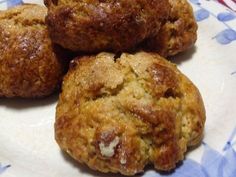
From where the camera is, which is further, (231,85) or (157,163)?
(231,85)

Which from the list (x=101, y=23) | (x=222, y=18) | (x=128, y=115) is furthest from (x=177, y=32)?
(x=128, y=115)

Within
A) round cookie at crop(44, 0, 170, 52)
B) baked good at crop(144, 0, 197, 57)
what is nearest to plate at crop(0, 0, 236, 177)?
baked good at crop(144, 0, 197, 57)

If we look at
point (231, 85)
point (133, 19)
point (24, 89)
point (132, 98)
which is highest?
point (133, 19)

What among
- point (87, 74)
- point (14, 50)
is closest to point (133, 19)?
point (87, 74)

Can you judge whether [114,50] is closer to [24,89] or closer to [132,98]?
[132,98]

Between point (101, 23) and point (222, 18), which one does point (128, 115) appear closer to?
point (101, 23)

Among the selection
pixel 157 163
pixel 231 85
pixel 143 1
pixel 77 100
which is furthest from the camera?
pixel 231 85

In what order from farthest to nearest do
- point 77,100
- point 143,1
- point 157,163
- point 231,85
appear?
point 231,85
point 143,1
point 77,100
point 157,163
